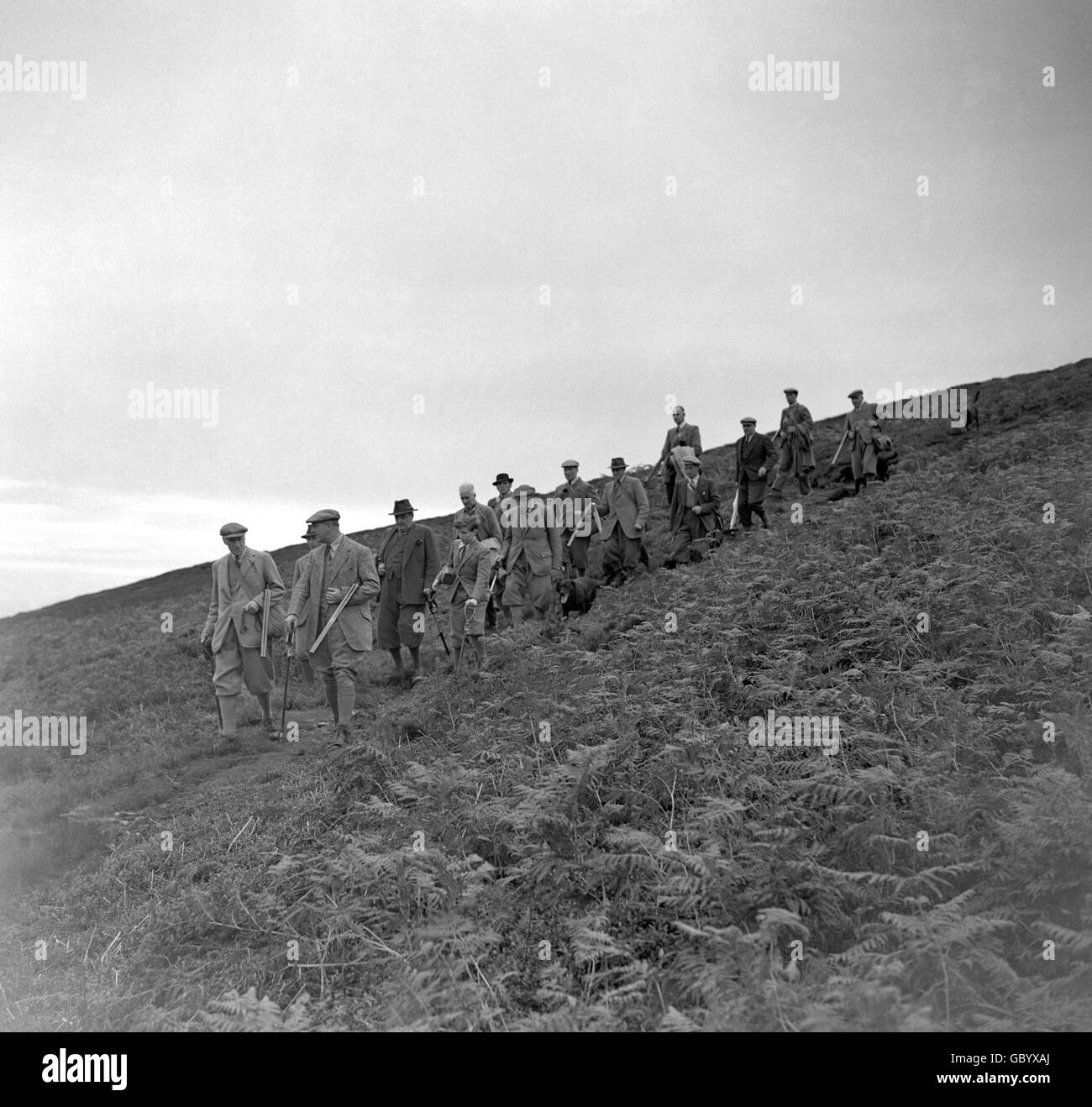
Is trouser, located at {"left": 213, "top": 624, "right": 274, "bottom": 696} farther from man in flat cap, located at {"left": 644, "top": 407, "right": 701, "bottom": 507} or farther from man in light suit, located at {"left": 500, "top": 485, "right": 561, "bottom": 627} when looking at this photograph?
man in flat cap, located at {"left": 644, "top": 407, "right": 701, "bottom": 507}

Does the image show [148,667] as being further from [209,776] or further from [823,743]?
[823,743]

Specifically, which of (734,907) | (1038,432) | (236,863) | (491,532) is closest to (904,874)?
(734,907)

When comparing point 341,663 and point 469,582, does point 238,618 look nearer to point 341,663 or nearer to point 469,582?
point 341,663

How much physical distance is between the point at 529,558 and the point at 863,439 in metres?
9.45

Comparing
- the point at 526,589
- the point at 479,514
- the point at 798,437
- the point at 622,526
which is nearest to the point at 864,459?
the point at 798,437

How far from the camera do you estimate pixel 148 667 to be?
1908 cm

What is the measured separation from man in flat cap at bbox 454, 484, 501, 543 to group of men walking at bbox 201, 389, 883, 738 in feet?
0.07

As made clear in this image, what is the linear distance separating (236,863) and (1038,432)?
56.3ft

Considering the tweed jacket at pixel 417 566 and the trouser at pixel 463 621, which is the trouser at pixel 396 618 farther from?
the trouser at pixel 463 621

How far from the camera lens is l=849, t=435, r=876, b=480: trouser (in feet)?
69.3

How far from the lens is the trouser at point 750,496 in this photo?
1858 centimetres

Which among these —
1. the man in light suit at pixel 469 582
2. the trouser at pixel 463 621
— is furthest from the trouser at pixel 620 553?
the man in light suit at pixel 469 582

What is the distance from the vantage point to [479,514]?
14.9 metres
